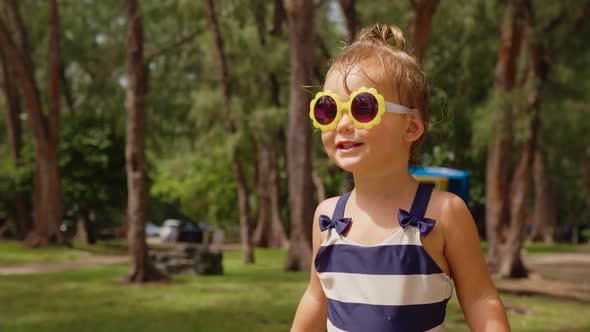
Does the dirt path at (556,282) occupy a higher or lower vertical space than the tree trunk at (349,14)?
lower

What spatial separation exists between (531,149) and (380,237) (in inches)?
548

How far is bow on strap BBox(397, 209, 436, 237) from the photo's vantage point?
8.11 ft

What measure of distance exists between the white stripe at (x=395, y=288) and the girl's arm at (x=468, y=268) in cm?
6

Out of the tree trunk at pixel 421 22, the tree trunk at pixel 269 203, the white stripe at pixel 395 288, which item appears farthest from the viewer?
the tree trunk at pixel 269 203

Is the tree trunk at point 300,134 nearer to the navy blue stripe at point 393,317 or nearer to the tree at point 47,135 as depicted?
the tree at point 47,135

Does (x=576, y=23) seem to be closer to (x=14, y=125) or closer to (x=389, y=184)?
(x=389, y=184)

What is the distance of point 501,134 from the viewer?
14.7 metres

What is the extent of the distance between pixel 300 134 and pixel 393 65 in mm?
13508

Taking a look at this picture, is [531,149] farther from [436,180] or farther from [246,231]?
[246,231]

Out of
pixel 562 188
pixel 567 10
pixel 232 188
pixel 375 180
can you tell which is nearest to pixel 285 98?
pixel 567 10

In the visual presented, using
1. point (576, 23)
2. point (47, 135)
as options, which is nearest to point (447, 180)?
point (576, 23)

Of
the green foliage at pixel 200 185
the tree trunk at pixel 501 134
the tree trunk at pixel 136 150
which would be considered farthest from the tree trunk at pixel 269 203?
the tree trunk at pixel 136 150

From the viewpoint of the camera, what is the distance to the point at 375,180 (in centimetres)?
265

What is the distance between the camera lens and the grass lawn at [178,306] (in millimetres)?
9008
